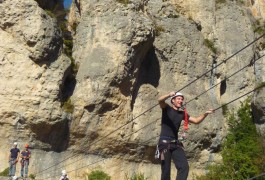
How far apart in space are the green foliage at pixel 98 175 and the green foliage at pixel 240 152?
4.83 metres

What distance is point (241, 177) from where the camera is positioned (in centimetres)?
2159

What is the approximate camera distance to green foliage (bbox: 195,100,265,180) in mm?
21625

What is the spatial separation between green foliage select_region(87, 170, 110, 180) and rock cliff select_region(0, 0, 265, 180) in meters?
0.37

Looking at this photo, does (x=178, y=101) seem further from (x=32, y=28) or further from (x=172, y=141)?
(x=32, y=28)

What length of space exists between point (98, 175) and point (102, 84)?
4152 mm

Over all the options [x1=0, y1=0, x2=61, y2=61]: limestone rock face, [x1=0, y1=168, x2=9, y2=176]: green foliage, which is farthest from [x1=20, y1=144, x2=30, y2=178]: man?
[x1=0, y1=0, x2=61, y2=61]: limestone rock face

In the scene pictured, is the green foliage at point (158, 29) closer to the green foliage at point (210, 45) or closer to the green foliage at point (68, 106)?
the green foliage at point (210, 45)

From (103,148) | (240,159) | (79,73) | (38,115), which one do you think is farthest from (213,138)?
(38,115)

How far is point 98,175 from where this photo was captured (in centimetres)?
1988

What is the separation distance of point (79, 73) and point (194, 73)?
6558mm

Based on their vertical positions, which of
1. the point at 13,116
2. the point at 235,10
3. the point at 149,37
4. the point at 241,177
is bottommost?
the point at 241,177

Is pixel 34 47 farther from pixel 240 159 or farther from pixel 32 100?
pixel 240 159

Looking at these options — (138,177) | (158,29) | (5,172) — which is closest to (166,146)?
(5,172)

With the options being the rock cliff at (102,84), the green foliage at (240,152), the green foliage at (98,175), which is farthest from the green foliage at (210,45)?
the green foliage at (98,175)
